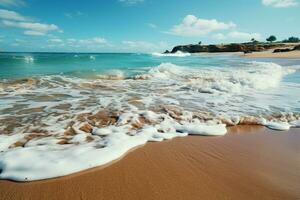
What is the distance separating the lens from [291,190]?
233cm

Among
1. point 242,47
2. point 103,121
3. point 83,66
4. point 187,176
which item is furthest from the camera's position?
point 242,47

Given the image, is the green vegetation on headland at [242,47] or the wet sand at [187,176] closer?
the wet sand at [187,176]

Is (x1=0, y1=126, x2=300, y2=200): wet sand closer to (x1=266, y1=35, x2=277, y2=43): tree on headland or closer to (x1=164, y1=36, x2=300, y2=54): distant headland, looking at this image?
(x1=164, y1=36, x2=300, y2=54): distant headland

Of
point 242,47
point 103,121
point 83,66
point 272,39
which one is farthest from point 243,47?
point 103,121

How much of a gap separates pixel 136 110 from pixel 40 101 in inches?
103

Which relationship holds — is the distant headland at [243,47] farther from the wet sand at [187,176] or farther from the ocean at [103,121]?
the wet sand at [187,176]

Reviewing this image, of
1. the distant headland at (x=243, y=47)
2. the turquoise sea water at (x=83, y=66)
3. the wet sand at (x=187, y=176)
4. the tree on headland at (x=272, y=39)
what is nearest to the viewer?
the wet sand at (x=187, y=176)

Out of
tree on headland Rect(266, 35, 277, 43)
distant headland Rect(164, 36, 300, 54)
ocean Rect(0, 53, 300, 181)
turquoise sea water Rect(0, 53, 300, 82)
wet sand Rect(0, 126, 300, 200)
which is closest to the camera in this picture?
wet sand Rect(0, 126, 300, 200)

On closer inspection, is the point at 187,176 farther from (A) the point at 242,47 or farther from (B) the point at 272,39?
(B) the point at 272,39

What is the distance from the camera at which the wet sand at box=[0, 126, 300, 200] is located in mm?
2221

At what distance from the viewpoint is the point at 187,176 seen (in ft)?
8.32

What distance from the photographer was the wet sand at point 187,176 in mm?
2221

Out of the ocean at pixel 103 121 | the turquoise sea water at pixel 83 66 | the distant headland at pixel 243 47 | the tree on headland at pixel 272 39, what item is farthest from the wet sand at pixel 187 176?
the tree on headland at pixel 272 39

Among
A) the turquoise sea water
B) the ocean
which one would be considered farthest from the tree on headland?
the ocean
